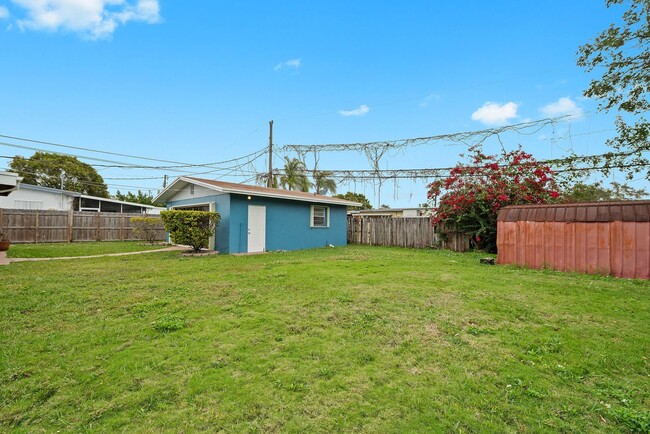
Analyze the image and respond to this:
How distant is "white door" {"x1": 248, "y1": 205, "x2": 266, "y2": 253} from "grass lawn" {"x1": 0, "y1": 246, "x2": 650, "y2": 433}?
6.57 metres

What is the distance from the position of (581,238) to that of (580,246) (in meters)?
0.20

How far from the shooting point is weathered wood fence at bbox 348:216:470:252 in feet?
44.8

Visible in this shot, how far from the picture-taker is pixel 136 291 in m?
5.46

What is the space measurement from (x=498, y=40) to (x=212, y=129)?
1575 centimetres

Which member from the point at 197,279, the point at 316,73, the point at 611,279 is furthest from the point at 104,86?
the point at 611,279

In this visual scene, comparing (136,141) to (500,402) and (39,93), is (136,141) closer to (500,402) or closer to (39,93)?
(39,93)

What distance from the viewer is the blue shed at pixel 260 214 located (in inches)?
462

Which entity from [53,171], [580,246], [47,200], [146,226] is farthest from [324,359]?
[53,171]

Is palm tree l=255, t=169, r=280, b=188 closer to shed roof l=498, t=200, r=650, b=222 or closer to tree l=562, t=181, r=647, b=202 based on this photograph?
shed roof l=498, t=200, r=650, b=222

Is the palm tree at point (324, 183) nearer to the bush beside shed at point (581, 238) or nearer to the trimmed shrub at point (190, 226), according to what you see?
the trimmed shrub at point (190, 226)

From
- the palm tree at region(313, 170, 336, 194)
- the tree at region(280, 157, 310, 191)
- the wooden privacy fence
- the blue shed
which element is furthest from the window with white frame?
the wooden privacy fence

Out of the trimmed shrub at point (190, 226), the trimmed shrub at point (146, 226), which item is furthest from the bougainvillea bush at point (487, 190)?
the trimmed shrub at point (146, 226)

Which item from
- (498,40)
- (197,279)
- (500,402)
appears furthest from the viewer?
(498,40)

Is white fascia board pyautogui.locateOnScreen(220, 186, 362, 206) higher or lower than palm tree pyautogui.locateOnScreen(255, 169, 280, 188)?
lower
